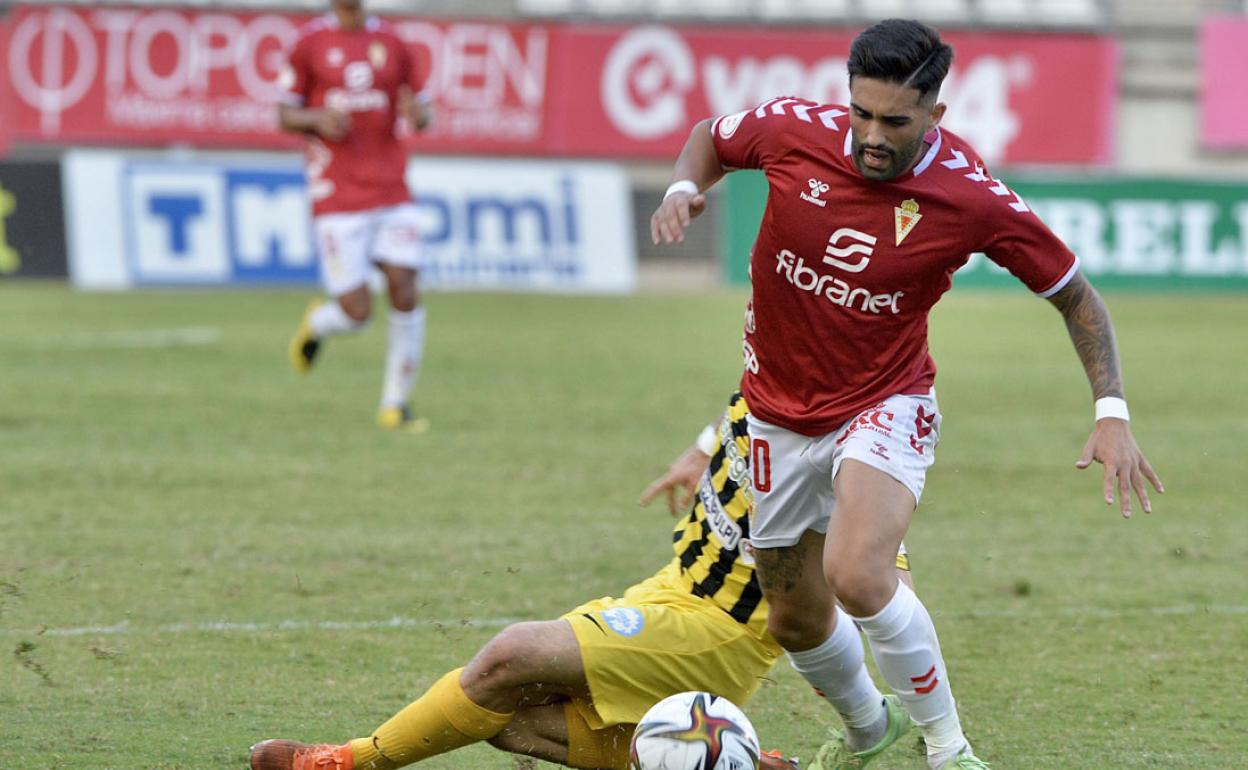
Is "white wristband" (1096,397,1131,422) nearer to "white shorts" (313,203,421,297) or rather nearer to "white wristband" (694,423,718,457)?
"white wristband" (694,423,718,457)

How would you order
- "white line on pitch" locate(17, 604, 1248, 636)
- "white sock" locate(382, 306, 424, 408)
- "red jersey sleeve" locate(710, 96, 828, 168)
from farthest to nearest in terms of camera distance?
1. "white sock" locate(382, 306, 424, 408)
2. "white line on pitch" locate(17, 604, 1248, 636)
3. "red jersey sleeve" locate(710, 96, 828, 168)

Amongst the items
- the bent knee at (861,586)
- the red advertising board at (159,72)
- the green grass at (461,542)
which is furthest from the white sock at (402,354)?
the red advertising board at (159,72)

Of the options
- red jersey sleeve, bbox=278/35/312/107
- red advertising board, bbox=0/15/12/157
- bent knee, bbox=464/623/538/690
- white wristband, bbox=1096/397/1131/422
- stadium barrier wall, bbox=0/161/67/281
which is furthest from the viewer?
red advertising board, bbox=0/15/12/157

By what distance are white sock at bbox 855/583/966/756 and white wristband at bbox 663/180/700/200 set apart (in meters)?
1.15

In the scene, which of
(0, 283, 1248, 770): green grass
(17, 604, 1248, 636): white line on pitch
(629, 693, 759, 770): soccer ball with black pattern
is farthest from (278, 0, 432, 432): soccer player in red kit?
(629, 693, 759, 770): soccer ball with black pattern

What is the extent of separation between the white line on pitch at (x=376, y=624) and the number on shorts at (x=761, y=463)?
145 cm

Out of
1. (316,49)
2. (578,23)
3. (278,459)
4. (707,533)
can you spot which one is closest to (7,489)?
(278,459)

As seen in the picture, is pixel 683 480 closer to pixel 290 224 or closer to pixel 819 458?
pixel 819 458

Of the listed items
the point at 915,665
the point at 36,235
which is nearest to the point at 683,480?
the point at 915,665

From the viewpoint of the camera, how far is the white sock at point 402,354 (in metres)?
11.3

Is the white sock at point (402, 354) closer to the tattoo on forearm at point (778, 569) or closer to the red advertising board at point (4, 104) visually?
the tattoo on forearm at point (778, 569)

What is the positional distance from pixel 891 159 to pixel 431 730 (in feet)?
5.97

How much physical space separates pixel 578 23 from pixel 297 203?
21.8 feet

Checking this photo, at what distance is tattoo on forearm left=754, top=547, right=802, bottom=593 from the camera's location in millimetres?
4809
